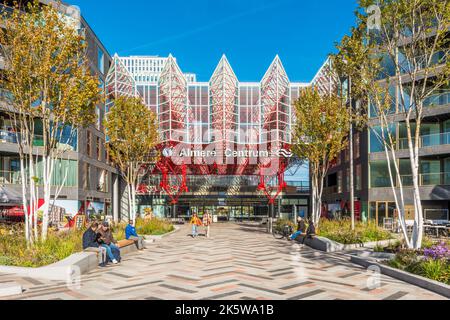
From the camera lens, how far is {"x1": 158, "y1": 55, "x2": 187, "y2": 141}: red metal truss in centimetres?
5394

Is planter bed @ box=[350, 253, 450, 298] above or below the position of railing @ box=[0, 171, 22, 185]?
below

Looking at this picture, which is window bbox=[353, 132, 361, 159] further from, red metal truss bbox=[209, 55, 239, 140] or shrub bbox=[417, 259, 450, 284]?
shrub bbox=[417, 259, 450, 284]

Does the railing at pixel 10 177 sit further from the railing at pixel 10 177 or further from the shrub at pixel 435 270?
the shrub at pixel 435 270

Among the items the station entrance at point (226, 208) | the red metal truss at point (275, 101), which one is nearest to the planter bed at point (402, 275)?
the red metal truss at point (275, 101)

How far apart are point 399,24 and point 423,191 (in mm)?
22622

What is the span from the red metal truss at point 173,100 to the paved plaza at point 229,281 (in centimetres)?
3994

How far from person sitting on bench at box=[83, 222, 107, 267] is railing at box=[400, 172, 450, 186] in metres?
27.3

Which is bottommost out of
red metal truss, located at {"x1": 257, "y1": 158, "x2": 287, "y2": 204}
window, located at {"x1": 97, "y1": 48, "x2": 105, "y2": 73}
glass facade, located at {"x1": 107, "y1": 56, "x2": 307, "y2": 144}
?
red metal truss, located at {"x1": 257, "y1": 158, "x2": 287, "y2": 204}

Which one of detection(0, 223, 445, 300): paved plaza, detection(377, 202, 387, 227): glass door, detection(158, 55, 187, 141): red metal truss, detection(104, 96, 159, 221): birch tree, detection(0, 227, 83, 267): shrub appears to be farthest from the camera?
detection(158, 55, 187, 141): red metal truss

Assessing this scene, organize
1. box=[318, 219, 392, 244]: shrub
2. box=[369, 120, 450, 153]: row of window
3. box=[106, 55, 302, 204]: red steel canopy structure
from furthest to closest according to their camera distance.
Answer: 1. box=[106, 55, 302, 204]: red steel canopy structure
2. box=[369, 120, 450, 153]: row of window
3. box=[318, 219, 392, 244]: shrub

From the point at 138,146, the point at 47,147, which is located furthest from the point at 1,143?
the point at 47,147

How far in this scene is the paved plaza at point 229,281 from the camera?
8.75 m

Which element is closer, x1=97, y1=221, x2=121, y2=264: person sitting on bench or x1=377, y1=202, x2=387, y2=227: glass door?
x1=97, y1=221, x2=121, y2=264: person sitting on bench

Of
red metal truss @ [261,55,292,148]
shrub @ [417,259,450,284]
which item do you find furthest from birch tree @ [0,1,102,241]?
red metal truss @ [261,55,292,148]
